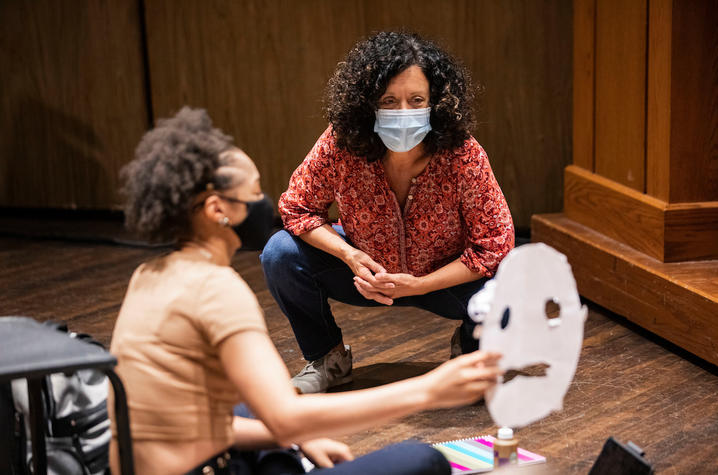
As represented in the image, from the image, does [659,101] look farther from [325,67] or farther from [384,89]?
[325,67]

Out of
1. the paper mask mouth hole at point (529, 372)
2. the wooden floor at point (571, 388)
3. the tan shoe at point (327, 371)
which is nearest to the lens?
the wooden floor at point (571, 388)

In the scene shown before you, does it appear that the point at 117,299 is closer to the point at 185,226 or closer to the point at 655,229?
the point at 655,229

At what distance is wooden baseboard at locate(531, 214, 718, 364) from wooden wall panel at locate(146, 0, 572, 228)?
2.32 feet

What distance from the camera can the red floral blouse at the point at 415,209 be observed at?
2922 millimetres

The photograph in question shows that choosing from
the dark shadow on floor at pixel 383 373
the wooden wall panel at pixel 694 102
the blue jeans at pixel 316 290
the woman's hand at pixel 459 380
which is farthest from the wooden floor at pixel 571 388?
the woman's hand at pixel 459 380

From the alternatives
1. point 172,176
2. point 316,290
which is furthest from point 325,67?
point 172,176

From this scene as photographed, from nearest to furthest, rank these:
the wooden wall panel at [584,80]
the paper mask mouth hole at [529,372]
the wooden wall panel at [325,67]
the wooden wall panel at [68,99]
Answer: the paper mask mouth hole at [529,372] → the wooden wall panel at [584,80] → the wooden wall panel at [325,67] → the wooden wall panel at [68,99]

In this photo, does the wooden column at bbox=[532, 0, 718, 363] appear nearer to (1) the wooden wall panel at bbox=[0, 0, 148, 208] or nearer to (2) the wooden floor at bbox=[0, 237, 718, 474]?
(2) the wooden floor at bbox=[0, 237, 718, 474]

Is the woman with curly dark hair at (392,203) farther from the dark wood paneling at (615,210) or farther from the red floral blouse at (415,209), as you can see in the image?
the dark wood paneling at (615,210)

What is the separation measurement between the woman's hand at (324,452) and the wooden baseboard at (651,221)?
194 cm

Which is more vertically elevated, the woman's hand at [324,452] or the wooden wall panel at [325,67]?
the wooden wall panel at [325,67]

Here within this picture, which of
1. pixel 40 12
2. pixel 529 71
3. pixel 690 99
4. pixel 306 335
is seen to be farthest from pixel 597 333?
pixel 40 12

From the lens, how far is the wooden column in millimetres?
3428

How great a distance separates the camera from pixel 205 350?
1695 mm
